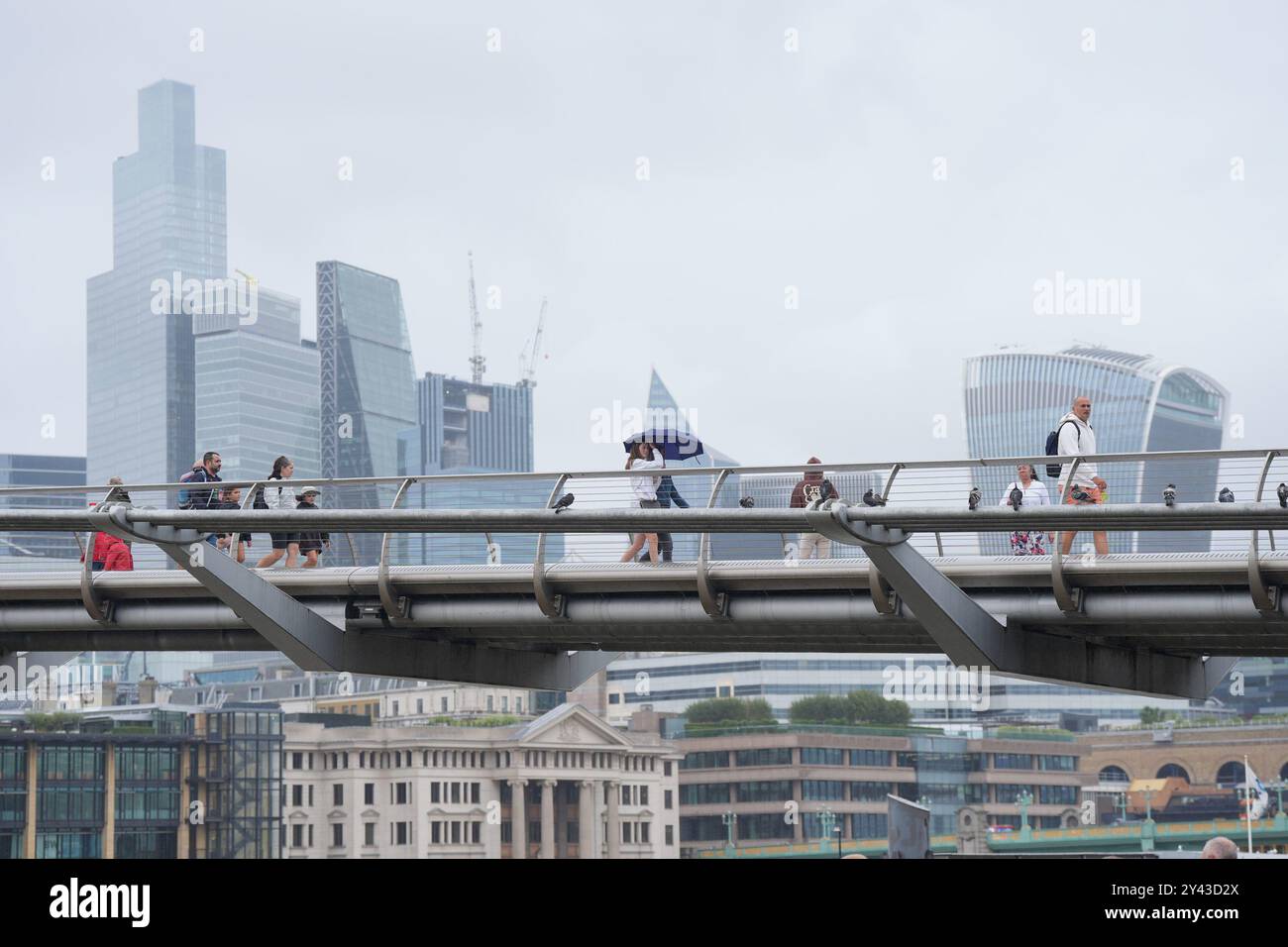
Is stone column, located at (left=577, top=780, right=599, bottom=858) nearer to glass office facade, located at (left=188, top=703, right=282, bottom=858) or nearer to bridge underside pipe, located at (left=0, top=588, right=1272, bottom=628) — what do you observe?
glass office facade, located at (left=188, top=703, right=282, bottom=858)

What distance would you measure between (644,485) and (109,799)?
131m

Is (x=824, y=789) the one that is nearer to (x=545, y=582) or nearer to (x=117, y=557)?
Answer: (x=117, y=557)

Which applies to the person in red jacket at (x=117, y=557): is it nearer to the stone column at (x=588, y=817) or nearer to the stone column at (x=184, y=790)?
the stone column at (x=184, y=790)

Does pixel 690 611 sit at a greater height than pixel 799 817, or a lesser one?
greater

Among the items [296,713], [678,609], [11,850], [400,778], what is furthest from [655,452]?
[296,713]

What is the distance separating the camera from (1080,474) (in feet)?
80.1

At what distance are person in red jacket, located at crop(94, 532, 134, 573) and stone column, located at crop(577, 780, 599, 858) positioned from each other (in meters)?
150

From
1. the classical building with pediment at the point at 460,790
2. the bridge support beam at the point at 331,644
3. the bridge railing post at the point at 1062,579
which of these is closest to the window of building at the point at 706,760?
the classical building with pediment at the point at 460,790

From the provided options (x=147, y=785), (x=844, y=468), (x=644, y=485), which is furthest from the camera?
(x=147, y=785)

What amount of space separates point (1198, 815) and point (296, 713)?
7983 cm

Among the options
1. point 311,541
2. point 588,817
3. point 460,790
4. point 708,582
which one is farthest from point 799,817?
point 708,582

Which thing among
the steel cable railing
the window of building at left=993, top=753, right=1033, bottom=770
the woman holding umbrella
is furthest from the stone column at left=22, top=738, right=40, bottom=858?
the woman holding umbrella

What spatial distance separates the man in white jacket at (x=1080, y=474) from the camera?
24.2 meters
